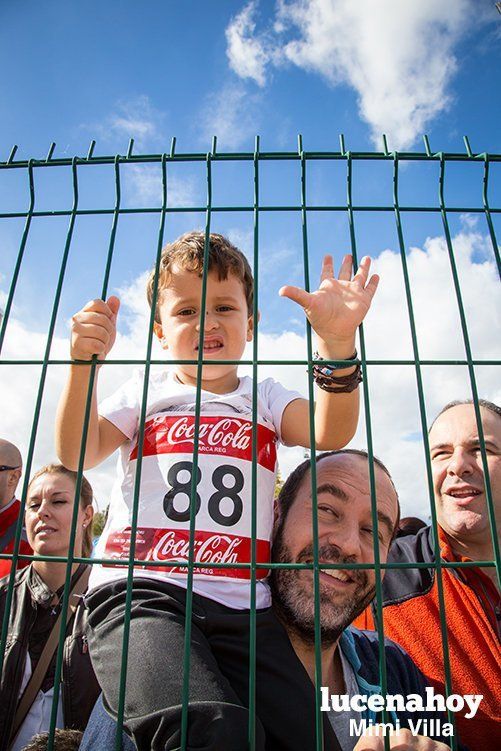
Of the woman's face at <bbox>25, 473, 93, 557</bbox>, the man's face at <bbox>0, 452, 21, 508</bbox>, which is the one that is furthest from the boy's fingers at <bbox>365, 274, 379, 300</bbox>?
the man's face at <bbox>0, 452, 21, 508</bbox>

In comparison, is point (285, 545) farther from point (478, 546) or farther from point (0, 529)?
point (0, 529)

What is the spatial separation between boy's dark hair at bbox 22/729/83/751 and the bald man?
167 cm

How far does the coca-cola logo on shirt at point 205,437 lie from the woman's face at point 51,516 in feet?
4.91

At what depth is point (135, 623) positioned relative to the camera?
167 centimetres

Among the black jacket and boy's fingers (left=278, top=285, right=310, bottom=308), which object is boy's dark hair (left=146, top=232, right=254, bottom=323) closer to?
boy's fingers (left=278, top=285, right=310, bottom=308)

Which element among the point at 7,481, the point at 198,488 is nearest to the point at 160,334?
the point at 198,488

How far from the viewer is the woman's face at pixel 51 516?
3.32m

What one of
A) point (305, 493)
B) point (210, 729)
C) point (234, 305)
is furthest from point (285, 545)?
point (234, 305)

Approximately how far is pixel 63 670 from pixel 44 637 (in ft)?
0.82

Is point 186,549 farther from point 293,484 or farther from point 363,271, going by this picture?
point 363,271

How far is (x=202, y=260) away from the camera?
240cm

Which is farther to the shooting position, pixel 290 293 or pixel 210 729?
pixel 290 293

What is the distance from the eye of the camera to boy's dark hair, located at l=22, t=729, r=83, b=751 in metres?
1.85

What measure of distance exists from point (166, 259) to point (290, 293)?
973mm
